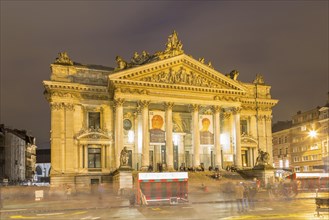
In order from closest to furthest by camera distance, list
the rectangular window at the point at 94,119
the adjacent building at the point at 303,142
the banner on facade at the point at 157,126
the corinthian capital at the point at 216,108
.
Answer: the banner on facade at the point at 157,126, the rectangular window at the point at 94,119, the corinthian capital at the point at 216,108, the adjacent building at the point at 303,142

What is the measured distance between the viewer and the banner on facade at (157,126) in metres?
53.9

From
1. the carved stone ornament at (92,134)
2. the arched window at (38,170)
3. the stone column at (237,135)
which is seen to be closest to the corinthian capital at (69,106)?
the carved stone ornament at (92,134)

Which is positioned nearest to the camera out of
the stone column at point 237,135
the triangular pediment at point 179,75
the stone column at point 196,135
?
the triangular pediment at point 179,75

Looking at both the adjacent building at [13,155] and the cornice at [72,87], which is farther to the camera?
the adjacent building at [13,155]

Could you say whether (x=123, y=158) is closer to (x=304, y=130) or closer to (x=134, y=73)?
(x=134, y=73)

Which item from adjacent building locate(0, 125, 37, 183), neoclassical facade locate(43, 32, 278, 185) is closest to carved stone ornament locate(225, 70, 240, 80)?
neoclassical facade locate(43, 32, 278, 185)

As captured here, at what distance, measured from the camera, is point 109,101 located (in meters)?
56.7

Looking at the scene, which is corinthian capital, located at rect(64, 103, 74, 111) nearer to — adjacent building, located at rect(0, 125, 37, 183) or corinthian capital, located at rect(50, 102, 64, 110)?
corinthian capital, located at rect(50, 102, 64, 110)

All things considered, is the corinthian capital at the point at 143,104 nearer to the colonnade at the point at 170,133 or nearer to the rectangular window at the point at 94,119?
the colonnade at the point at 170,133

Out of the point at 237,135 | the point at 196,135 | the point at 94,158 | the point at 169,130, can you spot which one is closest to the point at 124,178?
the point at 94,158

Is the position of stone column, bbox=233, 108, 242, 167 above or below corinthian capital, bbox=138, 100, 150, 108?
below

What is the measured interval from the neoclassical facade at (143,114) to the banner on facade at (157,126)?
0.42 ft

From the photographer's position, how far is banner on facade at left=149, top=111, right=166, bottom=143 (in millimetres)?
53875

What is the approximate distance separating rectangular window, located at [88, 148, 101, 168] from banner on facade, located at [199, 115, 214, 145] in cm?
1379
